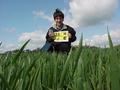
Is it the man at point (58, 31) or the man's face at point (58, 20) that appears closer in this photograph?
the man at point (58, 31)

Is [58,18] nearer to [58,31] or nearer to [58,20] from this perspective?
[58,20]

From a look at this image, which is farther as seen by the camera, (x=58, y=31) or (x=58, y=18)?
(x=58, y=18)

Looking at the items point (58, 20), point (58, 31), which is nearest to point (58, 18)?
point (58, 20)

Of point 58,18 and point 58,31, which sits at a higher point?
point 58,18

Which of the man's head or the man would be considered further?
the man's head

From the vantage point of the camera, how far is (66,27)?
8.30m

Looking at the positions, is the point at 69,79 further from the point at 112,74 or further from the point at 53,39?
the point at 53,39

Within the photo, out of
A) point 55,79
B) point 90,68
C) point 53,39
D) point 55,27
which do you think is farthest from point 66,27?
point 55,79

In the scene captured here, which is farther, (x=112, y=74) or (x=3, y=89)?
(x=3, y=89)

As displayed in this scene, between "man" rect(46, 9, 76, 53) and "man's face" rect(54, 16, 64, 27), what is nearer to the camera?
"man" rect(46, 9, 76, 53)

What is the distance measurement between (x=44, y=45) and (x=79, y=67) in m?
6.78

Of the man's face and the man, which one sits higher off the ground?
the man's face

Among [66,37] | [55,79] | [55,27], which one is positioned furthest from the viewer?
[55,27]

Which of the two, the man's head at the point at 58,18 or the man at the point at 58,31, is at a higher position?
the man's head at the point at 58,18
